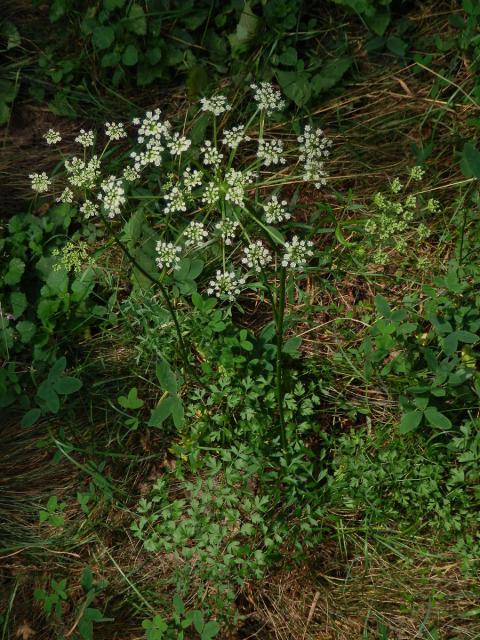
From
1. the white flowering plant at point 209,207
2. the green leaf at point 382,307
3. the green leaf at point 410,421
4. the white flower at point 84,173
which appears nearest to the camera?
the white flower at point 84,173

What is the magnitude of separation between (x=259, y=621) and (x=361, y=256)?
1.57 metres

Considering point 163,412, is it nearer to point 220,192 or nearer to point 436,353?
point 220,192

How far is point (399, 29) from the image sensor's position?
10.5 ft

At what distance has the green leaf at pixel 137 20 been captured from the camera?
3.23 metres

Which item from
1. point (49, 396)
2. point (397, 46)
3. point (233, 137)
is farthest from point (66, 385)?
point (397, 46)

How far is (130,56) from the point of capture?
3275mm

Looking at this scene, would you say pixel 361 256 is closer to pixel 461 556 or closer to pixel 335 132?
pixel 335 132

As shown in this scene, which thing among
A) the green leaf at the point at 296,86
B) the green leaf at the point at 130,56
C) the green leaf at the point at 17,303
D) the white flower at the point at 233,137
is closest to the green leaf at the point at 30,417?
the green leaf at the point at 17,303

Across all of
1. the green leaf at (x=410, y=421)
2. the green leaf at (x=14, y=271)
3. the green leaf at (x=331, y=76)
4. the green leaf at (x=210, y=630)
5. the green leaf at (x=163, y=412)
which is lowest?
the green leaf at (x=210, y=630)

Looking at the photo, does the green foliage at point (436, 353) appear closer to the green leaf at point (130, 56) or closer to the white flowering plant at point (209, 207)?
the white flowering plant at point (209, 207)

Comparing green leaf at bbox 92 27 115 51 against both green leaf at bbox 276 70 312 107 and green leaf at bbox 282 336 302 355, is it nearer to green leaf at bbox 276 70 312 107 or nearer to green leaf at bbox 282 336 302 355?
green leaf at bbox 276 70 312 107

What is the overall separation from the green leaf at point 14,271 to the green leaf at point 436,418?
1876 millimetres

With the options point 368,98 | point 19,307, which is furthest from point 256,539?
point 368,98

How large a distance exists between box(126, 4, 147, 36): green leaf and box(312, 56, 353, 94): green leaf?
84 centimetres
